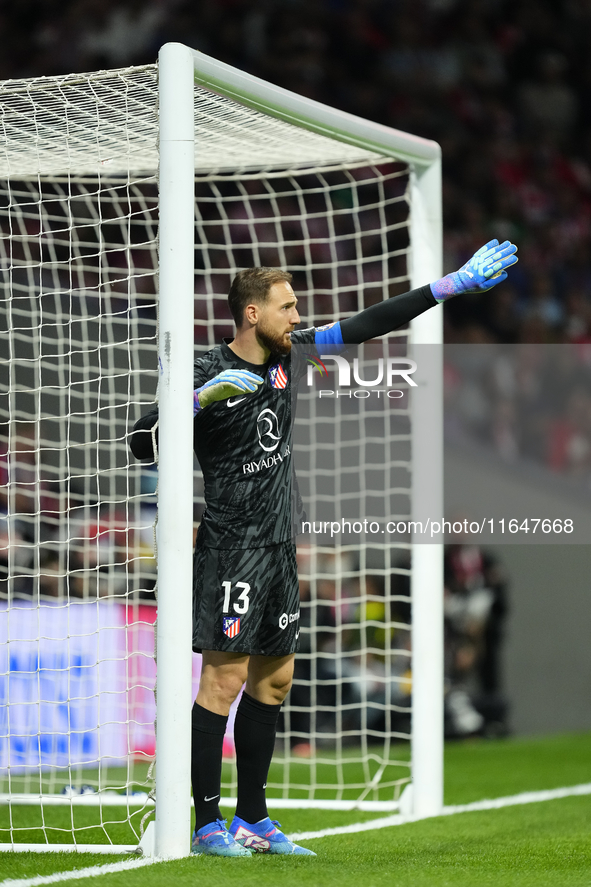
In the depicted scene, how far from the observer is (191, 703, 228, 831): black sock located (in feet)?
12.0

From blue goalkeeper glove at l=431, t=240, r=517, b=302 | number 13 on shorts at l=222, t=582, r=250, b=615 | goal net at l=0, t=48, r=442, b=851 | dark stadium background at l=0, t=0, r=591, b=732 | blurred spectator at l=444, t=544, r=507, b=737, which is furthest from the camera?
dark stadium background at l=0, t=0, r=591, b=732

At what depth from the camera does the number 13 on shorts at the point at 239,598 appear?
3.62 metres

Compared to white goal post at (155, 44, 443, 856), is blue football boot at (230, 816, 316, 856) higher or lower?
lower

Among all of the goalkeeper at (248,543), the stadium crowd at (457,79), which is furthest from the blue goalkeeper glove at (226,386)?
the stadium crowd at (457,79)

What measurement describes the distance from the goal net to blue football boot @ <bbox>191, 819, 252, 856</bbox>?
0.79ft

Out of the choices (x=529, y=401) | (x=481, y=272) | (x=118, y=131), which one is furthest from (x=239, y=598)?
(x=529, y=401)

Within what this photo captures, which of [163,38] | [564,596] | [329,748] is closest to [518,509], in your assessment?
[564,596]

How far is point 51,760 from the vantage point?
5918 millimetres

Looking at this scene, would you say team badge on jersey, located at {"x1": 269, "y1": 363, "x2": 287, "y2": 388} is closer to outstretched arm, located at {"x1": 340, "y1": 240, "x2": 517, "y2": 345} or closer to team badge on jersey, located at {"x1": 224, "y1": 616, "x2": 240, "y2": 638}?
outstretched arm, located at {"x1": 340, "y1": 240, "x2": 517, "y2": 345}

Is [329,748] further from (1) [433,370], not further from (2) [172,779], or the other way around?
(2) [172,779]

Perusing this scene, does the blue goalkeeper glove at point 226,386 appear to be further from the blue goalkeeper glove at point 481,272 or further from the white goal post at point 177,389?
the blue goalkeeper glove at point 481,272

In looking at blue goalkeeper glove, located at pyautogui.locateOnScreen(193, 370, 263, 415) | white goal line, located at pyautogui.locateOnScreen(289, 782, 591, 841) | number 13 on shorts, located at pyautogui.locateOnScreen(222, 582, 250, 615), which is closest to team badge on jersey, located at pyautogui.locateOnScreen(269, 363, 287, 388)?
blue goalkeeper glove, located at pyautogui.locateOnScreen(193, 370, 263, 415)

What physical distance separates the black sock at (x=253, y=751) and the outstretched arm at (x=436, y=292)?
4.04 ft

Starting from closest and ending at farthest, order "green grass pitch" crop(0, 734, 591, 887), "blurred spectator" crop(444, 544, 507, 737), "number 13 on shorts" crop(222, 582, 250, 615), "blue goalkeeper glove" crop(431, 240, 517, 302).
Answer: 1. "green grass pitch" crop(0, 734, 591, 887)
2. "number 13 on shorts" crop(222, 582, 250, 615)
3. "blue goalkeeper glove" crop(431, 240, 517, 302)
4. "blurred spectator" crop(444, 544, 507, 737)
